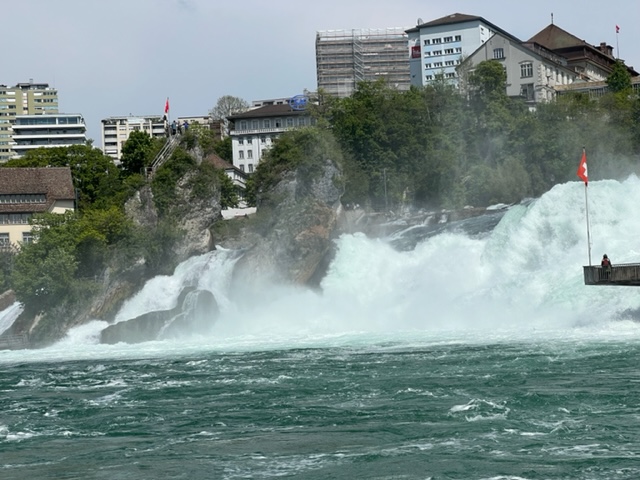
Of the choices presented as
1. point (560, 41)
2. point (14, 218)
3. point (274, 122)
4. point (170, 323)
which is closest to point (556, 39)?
point (560, 41)

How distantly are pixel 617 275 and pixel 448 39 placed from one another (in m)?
93.7

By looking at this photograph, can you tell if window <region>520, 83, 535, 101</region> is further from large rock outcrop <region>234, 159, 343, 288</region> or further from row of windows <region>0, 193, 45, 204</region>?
row of windows <region>0, 193, 45, 204</region>

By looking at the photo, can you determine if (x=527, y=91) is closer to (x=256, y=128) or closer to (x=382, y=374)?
(x=256, y=128)

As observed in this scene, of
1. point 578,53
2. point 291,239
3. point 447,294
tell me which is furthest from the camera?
point 578,53

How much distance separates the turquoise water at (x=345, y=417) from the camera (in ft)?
87.0

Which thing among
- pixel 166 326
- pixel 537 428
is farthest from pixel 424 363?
pixel 166 326

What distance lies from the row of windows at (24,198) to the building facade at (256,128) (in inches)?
1479

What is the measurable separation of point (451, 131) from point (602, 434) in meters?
62.2

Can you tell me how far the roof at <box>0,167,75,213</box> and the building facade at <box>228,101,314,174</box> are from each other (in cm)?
3564

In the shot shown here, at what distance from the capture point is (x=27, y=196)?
277 feet

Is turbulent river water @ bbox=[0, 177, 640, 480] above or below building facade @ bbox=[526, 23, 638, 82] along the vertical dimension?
below

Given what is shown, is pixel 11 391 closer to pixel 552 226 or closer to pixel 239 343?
pixel 239 343

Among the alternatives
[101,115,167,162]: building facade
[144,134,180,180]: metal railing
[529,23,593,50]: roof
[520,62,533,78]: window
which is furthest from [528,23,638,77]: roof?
[101,115,167,162]: building facade

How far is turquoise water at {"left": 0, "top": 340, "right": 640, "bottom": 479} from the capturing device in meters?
26.5
